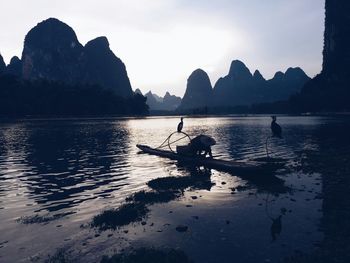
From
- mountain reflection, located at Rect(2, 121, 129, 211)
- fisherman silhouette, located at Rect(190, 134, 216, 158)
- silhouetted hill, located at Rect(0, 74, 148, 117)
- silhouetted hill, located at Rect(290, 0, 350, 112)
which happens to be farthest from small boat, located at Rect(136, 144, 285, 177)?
silhouetted hill, located at Rect(290, 0, 350, 112)

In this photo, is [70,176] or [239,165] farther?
[70,176]

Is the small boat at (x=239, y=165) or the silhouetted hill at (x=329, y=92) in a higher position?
the silhouetted hill at (x=329, y=92)

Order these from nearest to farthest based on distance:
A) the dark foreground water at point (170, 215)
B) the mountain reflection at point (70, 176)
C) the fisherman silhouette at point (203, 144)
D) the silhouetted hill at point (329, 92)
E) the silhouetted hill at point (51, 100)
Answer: the dark foreground water at point (170, 215), the mountain reflection at point (70, 176), the fisherman silhouette at point (203, 144), the silhouetted hill at point (51, 100), the silhouetted hill at point (329, 92)

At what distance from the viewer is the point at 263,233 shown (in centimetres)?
1234

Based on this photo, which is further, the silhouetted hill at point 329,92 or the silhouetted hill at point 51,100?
the silhouetted hill at point 329,92

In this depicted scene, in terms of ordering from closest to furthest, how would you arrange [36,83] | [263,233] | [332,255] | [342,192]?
[332,255] < [263,233] < [342,192] < [36,83]

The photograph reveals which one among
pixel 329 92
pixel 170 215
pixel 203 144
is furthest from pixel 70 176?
pixel 329 92

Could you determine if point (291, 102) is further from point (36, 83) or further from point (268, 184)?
point (268, 184)

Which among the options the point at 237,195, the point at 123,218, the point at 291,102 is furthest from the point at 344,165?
the point at 291,102

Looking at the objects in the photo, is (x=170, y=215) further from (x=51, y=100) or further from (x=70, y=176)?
(x=51, y=100)

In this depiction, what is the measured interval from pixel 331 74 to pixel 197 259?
8373 inches

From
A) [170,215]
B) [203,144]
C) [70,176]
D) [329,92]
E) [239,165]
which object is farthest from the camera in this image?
[329,92]

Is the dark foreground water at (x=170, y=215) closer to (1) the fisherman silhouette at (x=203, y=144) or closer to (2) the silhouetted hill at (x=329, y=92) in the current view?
(1) the fisherman silhouette at (x=203, y=144)

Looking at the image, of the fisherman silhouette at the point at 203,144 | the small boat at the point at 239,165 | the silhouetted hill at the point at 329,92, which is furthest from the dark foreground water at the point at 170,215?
the silhouetted hill at the point at 329,92
